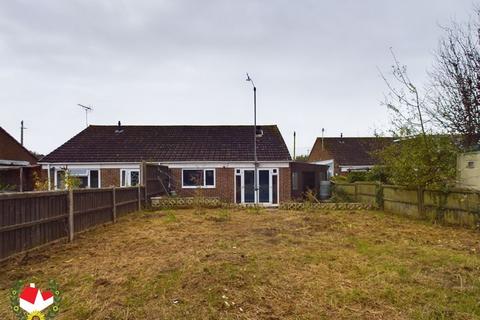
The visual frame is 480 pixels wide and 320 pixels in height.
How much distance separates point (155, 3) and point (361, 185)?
12838 mm

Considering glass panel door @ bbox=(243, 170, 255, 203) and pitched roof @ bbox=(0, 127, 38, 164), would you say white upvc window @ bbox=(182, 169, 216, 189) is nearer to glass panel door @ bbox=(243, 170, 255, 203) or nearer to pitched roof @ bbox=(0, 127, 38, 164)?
glass panel door @ bbox=(243, 170, 255, 203)

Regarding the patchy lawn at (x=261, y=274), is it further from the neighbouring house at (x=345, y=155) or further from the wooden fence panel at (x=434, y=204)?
the neighbouring house at (x=345, y=155)

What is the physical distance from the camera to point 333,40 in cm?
1435

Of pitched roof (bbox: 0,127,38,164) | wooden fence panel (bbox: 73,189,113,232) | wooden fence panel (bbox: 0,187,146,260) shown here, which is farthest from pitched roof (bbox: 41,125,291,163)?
wooden fence panel (bbox: 0,187,146,260)

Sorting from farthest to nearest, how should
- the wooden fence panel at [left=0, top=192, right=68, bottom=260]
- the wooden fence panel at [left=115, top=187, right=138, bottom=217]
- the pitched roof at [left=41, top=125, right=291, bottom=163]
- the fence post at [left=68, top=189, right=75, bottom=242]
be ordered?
the pitched roof at [left=41, top=125, right=291, bottom=163]
the wooden fence panel at [left=115, top=187, right=138, bottom=217]
the fence post at [left=68, top=189, right=75, bottom=242]
the wooden fence panel at [left=0, top=192, right=68, bottom=260]

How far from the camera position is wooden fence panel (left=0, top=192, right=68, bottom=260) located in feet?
22.3

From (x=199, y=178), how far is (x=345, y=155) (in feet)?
58.0

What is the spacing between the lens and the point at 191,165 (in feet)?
77.0

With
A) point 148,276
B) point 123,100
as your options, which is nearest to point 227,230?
point 148,276

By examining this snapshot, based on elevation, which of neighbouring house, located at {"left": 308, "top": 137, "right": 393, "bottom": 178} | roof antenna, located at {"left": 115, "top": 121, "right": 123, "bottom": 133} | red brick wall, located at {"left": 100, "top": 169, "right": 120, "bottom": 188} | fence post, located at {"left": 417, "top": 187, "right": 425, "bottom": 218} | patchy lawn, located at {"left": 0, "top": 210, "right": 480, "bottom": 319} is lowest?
patchy lawn, located at {"left": 0, "top": 210, "right": 480, "bottom": 319}

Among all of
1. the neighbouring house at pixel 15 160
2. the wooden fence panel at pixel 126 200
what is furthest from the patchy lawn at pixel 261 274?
the neighbouring house at pixel 15 160

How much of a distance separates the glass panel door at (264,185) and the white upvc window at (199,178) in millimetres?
2785

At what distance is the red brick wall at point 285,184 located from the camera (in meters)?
22.9

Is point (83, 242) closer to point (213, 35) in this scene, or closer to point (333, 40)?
point (213, 35)
